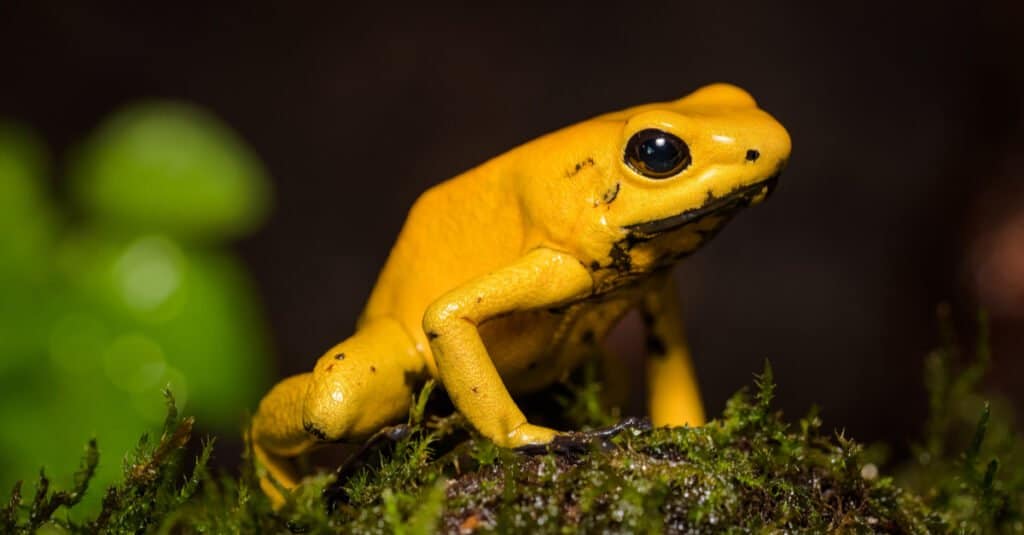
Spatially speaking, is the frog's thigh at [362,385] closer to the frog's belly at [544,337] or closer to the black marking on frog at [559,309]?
the frog's belly at [544,337]

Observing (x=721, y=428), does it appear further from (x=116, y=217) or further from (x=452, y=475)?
(x=116, y=217)

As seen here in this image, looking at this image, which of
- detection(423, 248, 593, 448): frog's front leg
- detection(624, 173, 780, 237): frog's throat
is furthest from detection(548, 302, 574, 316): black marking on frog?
detection(624, 173, 780, 237): frog's throat

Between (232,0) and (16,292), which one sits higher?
(232,0)

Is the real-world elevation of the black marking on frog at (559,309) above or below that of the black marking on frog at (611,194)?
below

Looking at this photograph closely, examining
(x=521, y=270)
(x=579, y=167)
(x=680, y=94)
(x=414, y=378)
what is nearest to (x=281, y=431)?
(x=414, y=378)

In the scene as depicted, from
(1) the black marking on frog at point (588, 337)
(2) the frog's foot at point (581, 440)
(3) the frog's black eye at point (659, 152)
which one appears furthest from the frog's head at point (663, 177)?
(2) the frog's foot at point (581, 440)

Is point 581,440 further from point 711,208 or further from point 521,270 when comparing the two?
point 711,208

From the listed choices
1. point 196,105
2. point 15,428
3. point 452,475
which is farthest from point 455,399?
point 196,105
